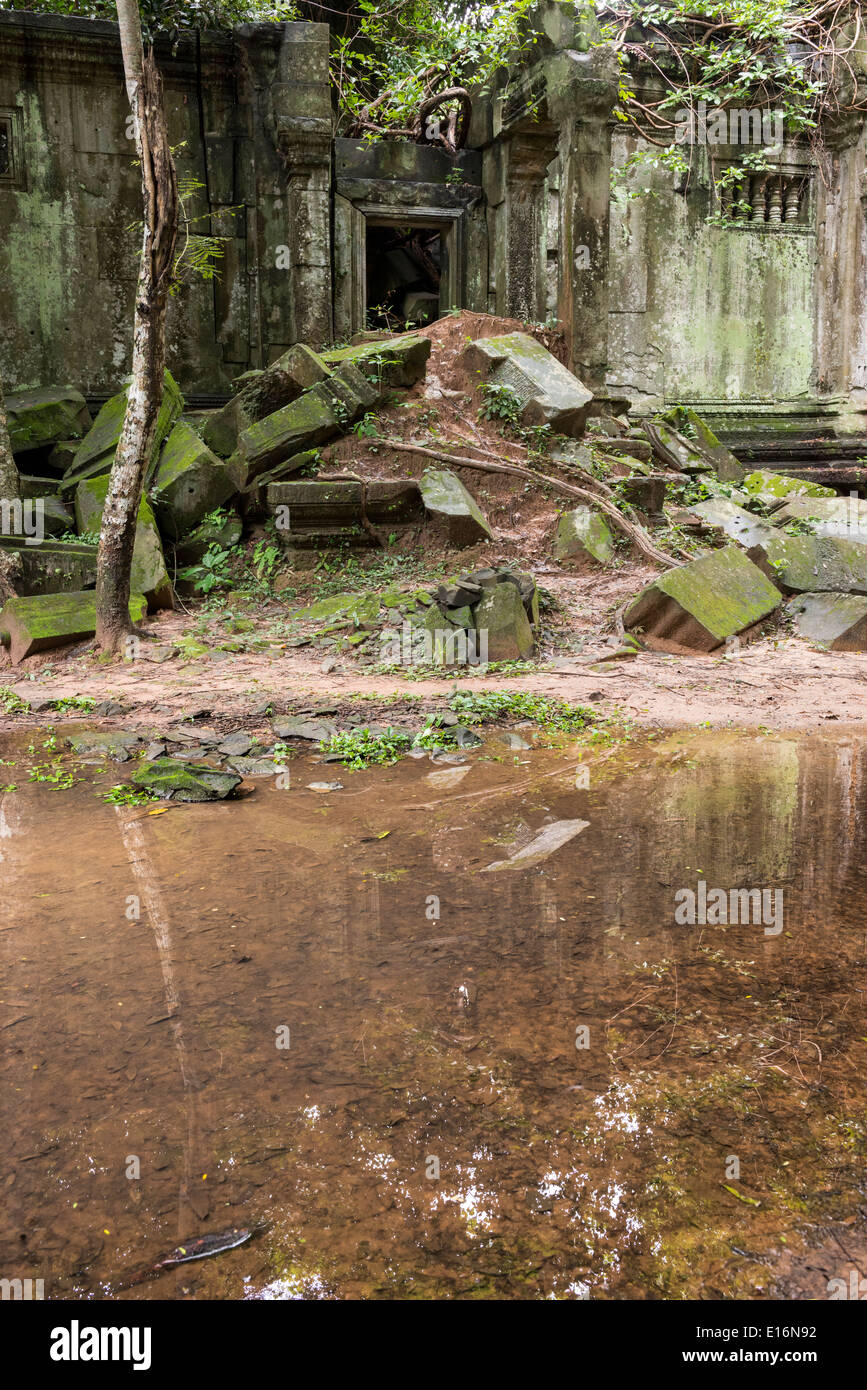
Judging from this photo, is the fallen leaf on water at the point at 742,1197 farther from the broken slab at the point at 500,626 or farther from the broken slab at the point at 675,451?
the broken slab at the point at 675,451

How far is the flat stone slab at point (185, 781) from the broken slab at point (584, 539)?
5.23 metres

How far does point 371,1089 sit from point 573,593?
662cm

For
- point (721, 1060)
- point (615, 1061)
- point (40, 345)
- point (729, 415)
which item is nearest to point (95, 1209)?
point (615, 1061)

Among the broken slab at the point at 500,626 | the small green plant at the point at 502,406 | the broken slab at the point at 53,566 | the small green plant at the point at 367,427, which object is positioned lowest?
the broken slab at the point at 500,626

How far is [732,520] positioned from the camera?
955 cm

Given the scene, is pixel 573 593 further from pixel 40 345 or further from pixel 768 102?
pixel 768 102

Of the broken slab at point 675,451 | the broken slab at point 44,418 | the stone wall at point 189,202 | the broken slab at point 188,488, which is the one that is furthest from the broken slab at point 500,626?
the stone wall at point 189,202

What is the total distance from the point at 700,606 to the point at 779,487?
4.45 meters

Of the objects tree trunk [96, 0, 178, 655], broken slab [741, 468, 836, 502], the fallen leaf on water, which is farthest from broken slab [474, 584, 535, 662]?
the fallen leaf on water

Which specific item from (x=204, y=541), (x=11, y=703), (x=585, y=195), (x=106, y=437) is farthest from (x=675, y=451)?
(x=11, y=703)

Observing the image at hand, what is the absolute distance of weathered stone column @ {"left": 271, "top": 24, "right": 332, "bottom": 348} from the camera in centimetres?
1121

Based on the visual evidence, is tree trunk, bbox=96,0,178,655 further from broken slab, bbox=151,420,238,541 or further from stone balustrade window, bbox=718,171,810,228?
stone balustrade window, bbox=718,171,810,228

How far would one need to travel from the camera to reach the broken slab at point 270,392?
9586 mm

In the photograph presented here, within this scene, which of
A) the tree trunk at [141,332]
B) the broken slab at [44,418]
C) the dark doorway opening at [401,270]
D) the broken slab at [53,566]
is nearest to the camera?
the tree trunk at [141,332]
